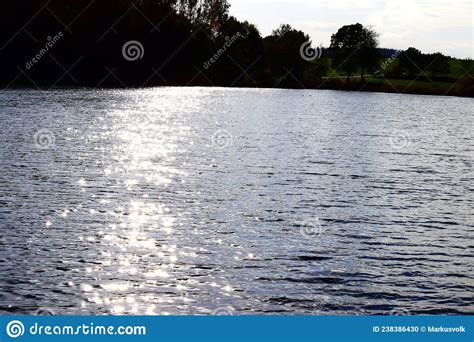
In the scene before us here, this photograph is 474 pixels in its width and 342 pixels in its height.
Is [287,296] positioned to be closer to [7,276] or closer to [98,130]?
[7,276]

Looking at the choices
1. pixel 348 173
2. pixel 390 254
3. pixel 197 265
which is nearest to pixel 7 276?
pixel 197 265

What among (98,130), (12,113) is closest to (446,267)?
(98,130)

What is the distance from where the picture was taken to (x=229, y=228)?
94.0ft

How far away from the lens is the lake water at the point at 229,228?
19953mm

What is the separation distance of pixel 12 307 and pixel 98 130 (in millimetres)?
54928

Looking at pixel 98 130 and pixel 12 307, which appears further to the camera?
pixel 98 130

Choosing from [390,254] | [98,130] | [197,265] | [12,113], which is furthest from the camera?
[12,113]

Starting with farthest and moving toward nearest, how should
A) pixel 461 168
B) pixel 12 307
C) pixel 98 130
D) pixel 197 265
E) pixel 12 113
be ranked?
pixel 12 113, pixel 98 130, pixel 461 168, pixel 197 265, pixel 12 307

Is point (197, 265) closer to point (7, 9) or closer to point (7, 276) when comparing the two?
point (7, 276)

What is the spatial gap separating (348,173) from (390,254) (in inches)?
881

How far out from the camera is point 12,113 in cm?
8294

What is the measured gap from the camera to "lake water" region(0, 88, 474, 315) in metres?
20.0

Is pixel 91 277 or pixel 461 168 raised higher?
pixel 461 168

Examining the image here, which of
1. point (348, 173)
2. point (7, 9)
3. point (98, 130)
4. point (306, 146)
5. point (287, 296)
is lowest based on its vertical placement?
point (287, 296)
